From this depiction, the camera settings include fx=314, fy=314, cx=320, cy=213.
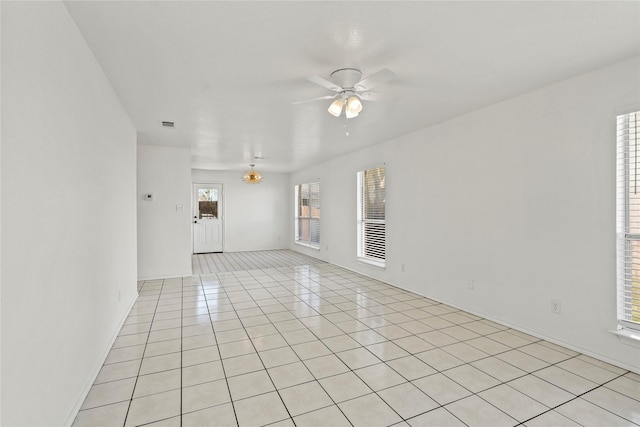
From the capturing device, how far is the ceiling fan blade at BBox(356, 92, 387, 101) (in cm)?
283

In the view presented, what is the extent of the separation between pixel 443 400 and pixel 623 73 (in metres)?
2.80

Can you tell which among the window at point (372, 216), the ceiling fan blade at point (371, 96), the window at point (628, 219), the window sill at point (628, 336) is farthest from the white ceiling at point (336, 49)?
the window sill at point (628, 336)

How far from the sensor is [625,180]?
2467 millimetres

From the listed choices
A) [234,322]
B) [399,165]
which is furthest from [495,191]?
[234,322]

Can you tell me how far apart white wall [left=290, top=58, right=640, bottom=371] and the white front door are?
5983mm

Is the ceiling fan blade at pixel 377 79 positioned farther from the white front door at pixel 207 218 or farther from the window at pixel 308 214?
the white front door at pixel 207 218

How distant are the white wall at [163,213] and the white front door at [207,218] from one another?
3264 millimetres

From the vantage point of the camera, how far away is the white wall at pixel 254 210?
906 cm

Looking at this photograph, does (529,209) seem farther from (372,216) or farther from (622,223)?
(372,216)

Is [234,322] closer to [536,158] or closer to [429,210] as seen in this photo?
[429,210]

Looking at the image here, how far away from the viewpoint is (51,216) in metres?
1.58

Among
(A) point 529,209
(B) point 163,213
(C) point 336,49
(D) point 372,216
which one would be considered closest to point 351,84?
(C) point 336,49

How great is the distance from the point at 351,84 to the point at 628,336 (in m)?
2.90

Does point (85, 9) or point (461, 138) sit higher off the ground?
point (85, 9)
